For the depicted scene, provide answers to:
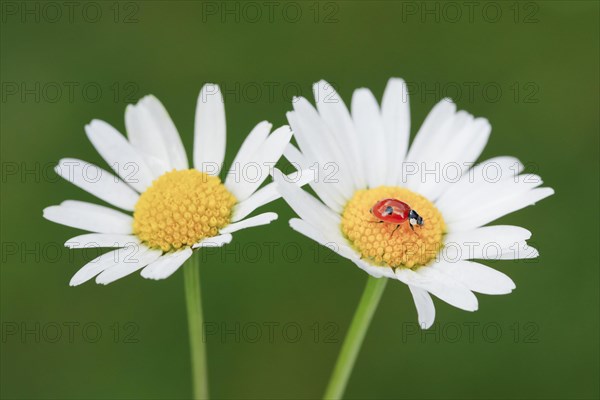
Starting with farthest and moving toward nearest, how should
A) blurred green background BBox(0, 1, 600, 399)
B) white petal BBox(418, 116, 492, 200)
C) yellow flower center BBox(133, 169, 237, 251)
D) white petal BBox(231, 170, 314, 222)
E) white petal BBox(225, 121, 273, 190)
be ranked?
blurred green background BBox(0, 1, 600, 399) → white petal BBox(418, 116, 492, 200) → white petal BBox(225, 121, 273, 190) → yellow flower center BBox(133, 169, 237, 251) → white petal BBox(231, 170, 314, 222)

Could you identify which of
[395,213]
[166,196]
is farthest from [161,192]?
[395,213]

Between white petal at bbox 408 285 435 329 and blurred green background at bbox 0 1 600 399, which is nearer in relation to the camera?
white petal at bbox 408 285 435 329

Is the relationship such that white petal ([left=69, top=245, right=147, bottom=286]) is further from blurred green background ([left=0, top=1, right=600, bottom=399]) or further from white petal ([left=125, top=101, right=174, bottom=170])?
blurred green background ([left=0, top=1, right=600, bottom=399])

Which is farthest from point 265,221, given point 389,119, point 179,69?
point 179,69

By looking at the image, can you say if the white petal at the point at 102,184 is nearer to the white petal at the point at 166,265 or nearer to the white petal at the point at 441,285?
the white petal at the point at 166,265

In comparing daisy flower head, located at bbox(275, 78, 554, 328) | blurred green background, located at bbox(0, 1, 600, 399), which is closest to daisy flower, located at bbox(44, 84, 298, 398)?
daisy flower head, located at bbox(275, 78, 554, 328)

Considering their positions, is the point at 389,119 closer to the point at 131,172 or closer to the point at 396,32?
the point at 131,172
